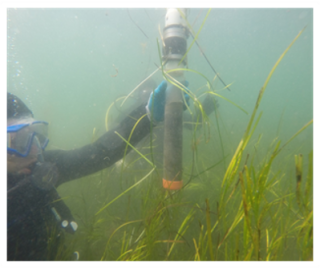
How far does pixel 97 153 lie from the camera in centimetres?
252

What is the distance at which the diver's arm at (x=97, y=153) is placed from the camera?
2.42 metres

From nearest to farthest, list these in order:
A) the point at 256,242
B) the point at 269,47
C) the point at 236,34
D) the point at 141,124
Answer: the point at 256,242 → the point at 141,124 → the point at 236,34 → the point at 269,47

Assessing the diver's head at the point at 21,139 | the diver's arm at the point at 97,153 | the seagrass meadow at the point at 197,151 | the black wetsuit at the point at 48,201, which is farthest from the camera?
the diver's arm at the point at 97,153

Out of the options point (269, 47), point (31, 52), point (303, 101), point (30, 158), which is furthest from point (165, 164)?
point (303, 101)

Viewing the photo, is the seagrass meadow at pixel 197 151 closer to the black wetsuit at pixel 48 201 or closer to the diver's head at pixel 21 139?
the black wetsuit at pixel 48 201

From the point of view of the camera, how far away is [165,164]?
1545mm

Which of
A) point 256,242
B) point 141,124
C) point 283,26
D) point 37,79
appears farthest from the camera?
point 37,79

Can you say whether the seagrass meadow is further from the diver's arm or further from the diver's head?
the diver's head

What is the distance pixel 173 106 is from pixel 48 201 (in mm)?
2041

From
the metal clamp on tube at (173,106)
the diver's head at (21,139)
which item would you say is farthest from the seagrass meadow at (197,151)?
the diver's head at (21,139)

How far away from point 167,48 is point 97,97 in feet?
172

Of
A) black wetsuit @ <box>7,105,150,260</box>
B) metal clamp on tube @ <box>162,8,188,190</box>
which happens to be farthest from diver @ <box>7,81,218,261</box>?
metal clamp on tube @ <box>162,8,188,190</box>

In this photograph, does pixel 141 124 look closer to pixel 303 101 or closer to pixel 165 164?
pixel 165 164

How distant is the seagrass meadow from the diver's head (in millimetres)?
808
